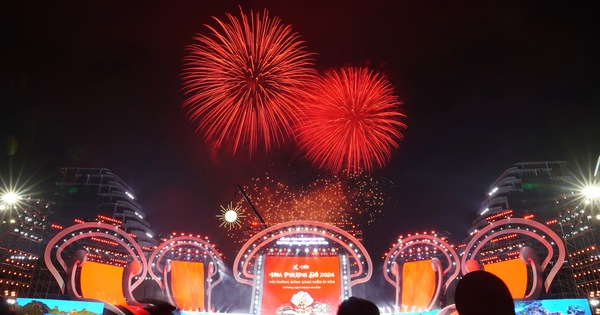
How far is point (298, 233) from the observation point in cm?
2331

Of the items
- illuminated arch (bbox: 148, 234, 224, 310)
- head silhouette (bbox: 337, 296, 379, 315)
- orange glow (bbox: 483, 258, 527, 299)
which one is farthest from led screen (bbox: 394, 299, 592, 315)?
head silhouette (bbox: 337, 296, 379, 315)

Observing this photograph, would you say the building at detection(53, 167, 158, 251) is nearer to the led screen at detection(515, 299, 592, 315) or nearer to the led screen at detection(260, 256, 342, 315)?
the led screen at detection(260, 256, 342, 315)

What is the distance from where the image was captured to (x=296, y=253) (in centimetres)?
2381

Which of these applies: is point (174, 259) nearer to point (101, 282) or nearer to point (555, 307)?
point (101, 282)

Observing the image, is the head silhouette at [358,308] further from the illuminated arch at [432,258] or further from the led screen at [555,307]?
the illuminated arch at [432,258]

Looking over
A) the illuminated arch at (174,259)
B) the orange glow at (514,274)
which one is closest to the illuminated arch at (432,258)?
the orange glow at (514,274)

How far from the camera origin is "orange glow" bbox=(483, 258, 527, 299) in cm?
2394

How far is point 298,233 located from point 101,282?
16868mm

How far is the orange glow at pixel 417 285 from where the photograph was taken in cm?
2339

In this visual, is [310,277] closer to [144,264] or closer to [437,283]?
[437,283]

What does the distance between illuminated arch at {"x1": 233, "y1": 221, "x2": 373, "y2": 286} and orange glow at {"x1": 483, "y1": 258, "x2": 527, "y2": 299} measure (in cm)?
865

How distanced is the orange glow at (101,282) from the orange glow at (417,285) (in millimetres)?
20294

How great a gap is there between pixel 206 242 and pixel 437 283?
14674mm

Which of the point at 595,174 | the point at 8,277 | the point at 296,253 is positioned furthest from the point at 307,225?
the point at 8,277
